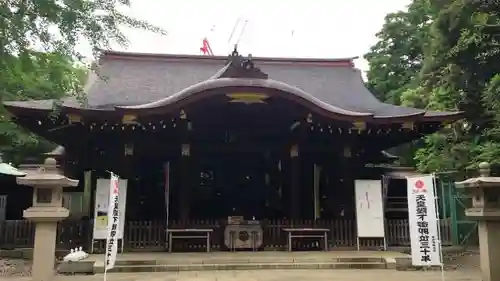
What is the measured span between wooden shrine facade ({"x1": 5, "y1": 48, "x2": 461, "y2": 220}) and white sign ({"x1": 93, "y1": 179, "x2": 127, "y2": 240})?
944 mm

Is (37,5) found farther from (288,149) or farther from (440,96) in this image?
(440,96)

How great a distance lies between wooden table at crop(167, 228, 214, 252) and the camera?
11.7 meters

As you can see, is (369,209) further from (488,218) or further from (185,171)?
(185,171)

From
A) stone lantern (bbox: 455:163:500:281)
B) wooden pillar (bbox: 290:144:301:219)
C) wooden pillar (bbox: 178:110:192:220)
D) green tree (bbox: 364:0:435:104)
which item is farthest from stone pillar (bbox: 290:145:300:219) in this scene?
green tree (bbox: 364:0:435:104)

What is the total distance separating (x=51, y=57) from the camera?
672 centimetres

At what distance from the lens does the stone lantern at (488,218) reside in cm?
761

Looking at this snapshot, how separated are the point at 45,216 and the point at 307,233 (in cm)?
648

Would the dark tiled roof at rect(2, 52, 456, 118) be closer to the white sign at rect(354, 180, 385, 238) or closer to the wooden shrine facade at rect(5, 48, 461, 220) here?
the wooden shrine facade at rect(5, 48, 461, 220)

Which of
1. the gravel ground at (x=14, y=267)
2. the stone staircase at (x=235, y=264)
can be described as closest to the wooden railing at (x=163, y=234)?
the gravel ground at (x=14, y=267)

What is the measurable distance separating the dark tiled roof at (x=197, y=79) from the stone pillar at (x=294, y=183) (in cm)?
196

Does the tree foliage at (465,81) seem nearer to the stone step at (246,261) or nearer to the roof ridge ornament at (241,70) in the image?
the stone step at (246,261)

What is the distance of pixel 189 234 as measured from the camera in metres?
11.9

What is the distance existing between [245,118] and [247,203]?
2.99m

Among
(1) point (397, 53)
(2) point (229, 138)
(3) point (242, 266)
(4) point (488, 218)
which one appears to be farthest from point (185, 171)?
(1) point (397, 53)
